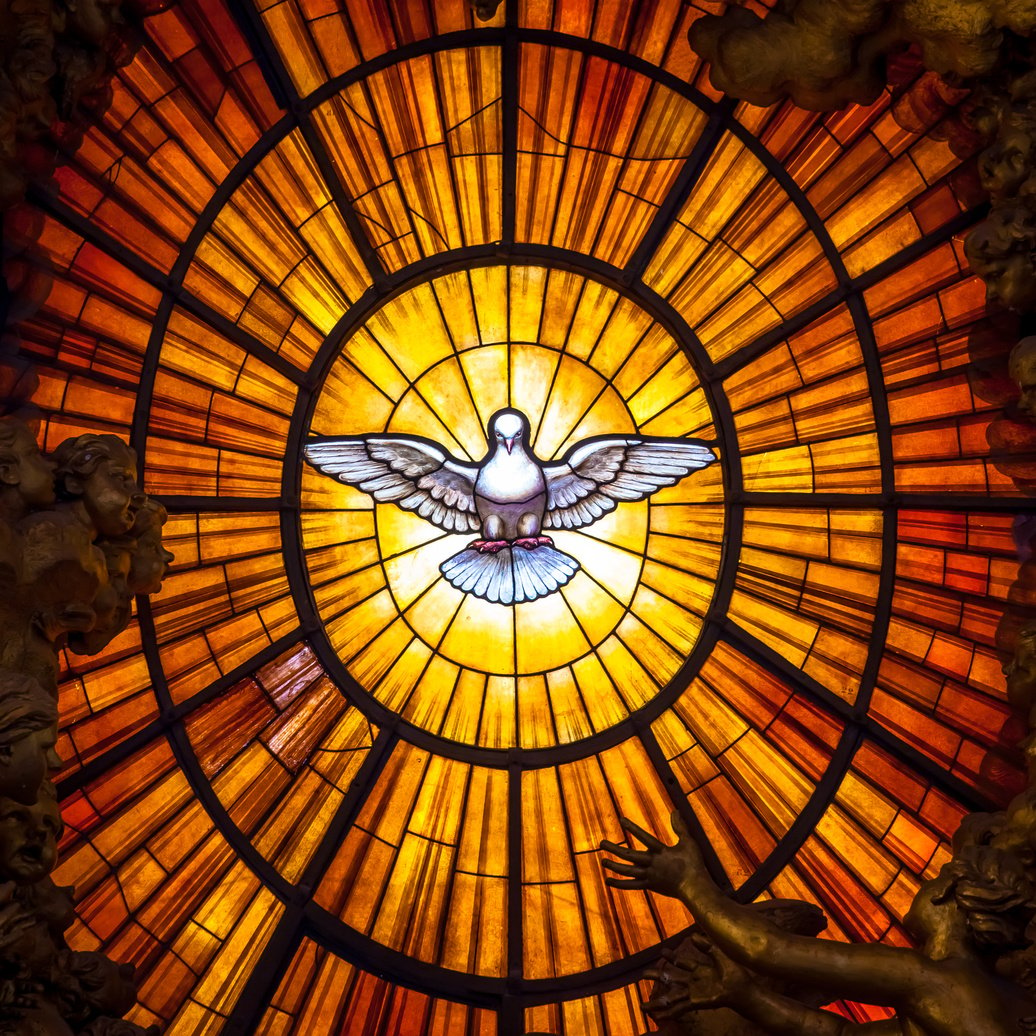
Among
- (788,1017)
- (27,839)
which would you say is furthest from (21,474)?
(788,1017)

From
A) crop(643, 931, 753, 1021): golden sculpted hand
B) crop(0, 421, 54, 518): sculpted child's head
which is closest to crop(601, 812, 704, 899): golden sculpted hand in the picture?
crop(643, 931, 753, 1021): golden sculpted hand

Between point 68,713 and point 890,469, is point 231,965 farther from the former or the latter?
point 890,469

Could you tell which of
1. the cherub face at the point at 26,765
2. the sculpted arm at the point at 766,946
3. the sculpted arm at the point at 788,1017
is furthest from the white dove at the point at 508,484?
the sculpted arm at the point at 788,1017

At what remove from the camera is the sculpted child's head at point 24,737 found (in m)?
8.69

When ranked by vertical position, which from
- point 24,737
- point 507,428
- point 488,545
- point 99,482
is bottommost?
point 24,737

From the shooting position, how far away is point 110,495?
31.7 ft

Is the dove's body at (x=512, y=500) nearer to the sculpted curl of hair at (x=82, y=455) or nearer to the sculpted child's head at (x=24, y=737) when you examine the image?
the sculpted curl of hair at (x=82, y=455)

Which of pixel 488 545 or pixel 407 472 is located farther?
pixel 488 545

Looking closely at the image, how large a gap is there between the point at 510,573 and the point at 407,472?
1.23 meters

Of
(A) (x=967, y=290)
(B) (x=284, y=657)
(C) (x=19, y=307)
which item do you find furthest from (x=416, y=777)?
(A) (x=967, y=290)

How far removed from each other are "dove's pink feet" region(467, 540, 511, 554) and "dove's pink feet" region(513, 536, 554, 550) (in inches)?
3.8

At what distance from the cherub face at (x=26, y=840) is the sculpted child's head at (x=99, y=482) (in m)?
1.76

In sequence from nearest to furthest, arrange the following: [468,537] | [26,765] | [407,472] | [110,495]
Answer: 1. [26,765]
2. [110,495]
3. [407,472]
4. [468,537]

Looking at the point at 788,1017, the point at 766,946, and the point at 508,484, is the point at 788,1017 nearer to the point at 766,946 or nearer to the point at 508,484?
the point at 766,946
